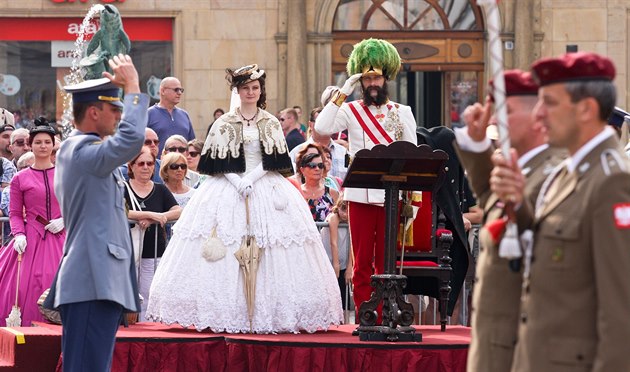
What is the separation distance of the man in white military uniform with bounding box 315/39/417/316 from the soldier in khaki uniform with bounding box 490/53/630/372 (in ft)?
17.9

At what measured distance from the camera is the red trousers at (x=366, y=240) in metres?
10.9

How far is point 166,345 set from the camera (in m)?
10.4

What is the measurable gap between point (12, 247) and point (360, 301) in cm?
308

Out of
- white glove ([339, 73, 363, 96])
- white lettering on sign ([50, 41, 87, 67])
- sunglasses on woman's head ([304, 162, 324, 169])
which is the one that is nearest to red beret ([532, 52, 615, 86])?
white glove ([339, 73, 363, 96])

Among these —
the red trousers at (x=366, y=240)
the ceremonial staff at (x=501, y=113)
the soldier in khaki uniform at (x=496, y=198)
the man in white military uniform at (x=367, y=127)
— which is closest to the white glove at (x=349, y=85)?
the man in white military uniform at (x=367, y=127)

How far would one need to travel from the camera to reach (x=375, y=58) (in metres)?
10.9

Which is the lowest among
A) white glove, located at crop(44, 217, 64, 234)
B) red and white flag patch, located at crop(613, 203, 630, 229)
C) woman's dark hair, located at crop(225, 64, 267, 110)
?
white glove, located at crop(44, 217, 64, 234)

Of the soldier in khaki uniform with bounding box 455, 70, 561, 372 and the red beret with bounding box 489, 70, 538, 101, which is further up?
the red beret with bounding box 489, 70, 538, 101

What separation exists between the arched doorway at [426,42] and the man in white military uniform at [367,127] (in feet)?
40.8

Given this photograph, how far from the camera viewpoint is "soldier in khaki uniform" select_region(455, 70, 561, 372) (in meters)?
5.71

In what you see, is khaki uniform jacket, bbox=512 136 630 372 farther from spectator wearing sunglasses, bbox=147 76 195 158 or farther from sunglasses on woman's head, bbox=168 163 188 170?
spectator wearing sunglasses, bbox=147 76 195 158

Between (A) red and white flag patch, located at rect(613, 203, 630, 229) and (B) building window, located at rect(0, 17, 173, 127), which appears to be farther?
(B) building window, located at rect(0, 17, 173, 127)

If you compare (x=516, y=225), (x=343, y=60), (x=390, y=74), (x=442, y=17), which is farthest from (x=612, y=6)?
(x=516, y=225)

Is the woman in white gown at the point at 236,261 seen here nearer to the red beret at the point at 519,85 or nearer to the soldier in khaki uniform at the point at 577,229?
the red beret at the point at 519,85
